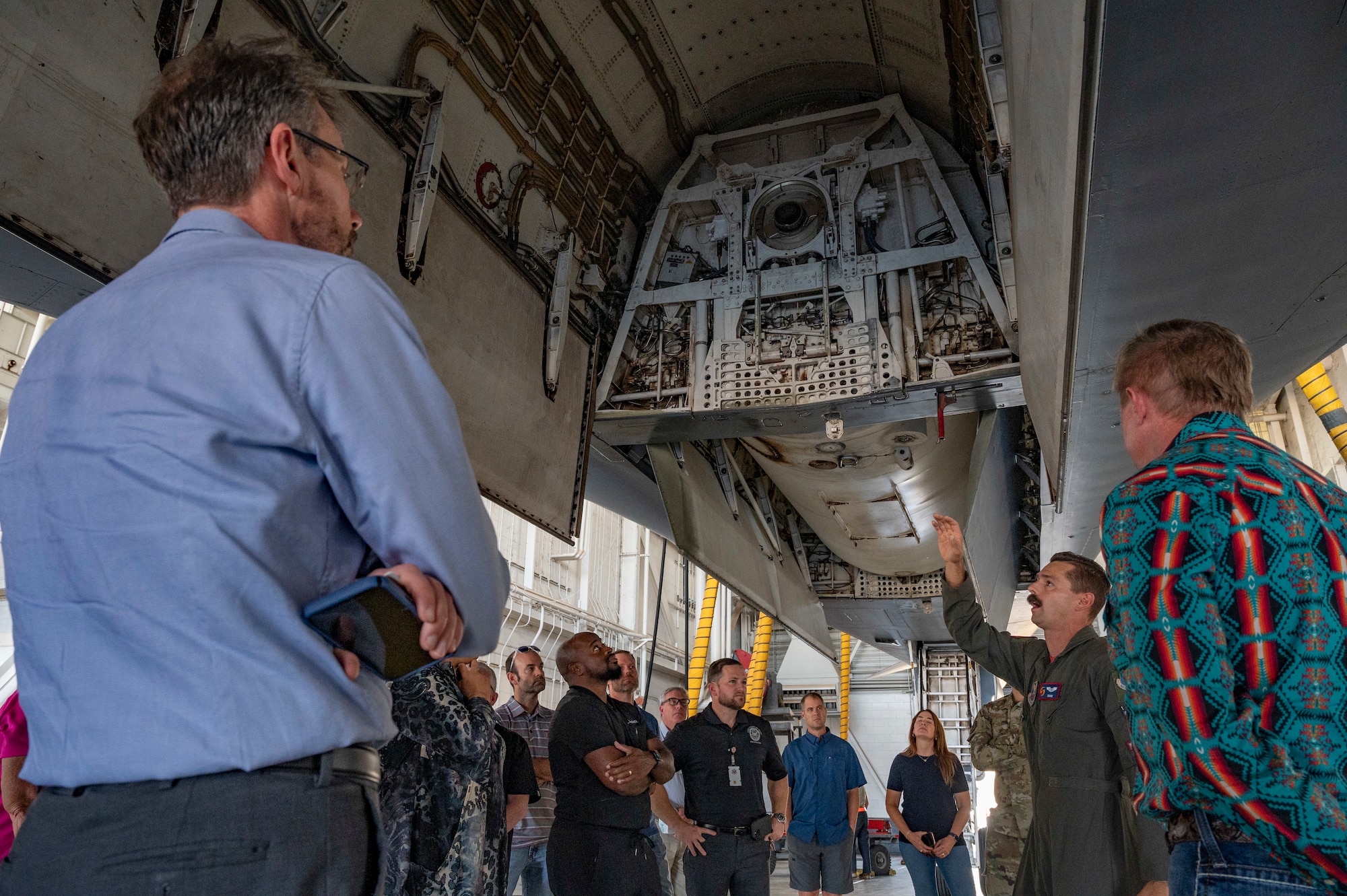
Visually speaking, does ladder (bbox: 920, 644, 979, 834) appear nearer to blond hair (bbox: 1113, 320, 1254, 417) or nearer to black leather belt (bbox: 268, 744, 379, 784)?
blond hair (bbox: 1113, 320, 1254, 417)

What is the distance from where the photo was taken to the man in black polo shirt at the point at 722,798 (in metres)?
4.51

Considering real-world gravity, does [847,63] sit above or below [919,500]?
above

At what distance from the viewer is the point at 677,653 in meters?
25.1

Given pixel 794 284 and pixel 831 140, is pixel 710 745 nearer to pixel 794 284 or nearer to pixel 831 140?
pixel 794 284

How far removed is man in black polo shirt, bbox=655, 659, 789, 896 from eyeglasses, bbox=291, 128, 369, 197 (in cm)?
398

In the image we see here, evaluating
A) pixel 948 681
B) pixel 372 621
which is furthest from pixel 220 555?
pixel 948 681

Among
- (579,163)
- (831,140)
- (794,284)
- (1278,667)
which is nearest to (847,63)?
(831,140)

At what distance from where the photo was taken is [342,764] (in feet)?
2.82

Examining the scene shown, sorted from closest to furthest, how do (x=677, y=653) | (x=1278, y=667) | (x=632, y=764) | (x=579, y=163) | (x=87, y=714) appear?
(x=87, y=714)
(x=1278, y=667)
(x=632, y=764)
(x=579, y=163)
(x=677, y=653)

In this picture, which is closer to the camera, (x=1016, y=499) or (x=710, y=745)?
(x=710, y=745)

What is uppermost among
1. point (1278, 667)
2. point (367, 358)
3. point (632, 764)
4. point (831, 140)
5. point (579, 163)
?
point (831, 140)

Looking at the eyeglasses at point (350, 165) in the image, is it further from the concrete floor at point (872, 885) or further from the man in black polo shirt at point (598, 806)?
the concrete floor at point (872, 885)

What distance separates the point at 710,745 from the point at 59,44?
4060 mm

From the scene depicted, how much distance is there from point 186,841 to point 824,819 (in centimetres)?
602
